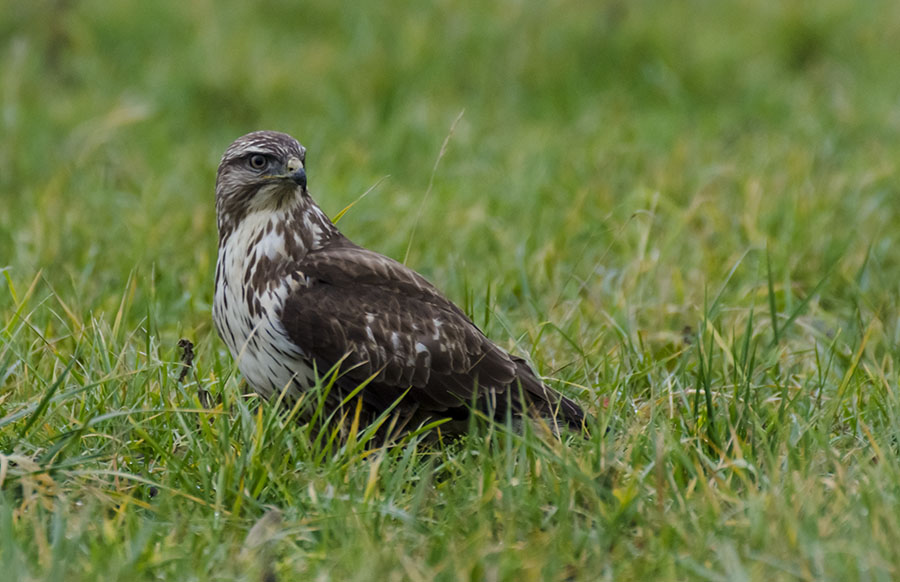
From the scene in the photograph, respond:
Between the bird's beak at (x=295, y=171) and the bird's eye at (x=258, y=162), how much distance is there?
3.6 inches

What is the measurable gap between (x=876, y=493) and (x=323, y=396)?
1432mm

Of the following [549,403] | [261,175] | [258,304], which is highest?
[261,175]

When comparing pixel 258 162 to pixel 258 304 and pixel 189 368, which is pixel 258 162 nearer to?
pixel 258 304

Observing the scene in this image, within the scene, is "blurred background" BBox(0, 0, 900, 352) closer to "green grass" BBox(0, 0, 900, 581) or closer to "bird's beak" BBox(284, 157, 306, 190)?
"green grass" BBox(0, 0, 900, 581)

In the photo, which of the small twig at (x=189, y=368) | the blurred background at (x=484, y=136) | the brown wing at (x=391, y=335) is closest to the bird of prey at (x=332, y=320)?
the brown wing at (x=391, y=335)

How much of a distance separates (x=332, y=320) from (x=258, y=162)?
1.99ft

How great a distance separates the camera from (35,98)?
841cm

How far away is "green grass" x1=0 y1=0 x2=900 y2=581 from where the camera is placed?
10.4ft

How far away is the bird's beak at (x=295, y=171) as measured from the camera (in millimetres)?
4039

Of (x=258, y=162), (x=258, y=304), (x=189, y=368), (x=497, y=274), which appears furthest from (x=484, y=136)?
(x=258, y=304)

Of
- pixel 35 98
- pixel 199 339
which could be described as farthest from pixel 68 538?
pixel 35 98

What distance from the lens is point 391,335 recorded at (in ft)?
12.9

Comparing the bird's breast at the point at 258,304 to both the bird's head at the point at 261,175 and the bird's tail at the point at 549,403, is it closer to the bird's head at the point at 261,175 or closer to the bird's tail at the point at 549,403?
the bird's head at the point at 261,175

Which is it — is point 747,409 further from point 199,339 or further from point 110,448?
point 199,339
